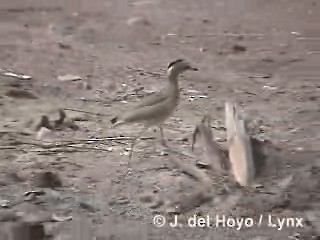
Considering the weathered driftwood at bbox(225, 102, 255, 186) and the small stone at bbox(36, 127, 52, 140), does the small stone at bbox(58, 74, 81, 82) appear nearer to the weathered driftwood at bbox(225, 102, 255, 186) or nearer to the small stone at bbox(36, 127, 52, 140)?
the small stone at bbox(36, 127, 52, 140)

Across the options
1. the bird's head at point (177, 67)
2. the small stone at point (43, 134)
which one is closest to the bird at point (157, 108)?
the bird's head at point (177, 67)

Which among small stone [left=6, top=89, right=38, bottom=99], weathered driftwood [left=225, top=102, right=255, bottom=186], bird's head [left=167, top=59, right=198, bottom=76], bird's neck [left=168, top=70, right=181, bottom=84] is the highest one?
bird's head [left=167, top=59, right=198, bottom=76]

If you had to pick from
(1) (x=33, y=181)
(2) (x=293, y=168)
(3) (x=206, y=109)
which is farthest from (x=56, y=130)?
(2) (x=293, y=168)

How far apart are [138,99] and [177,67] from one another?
8 centimetres

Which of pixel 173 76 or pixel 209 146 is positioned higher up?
pixel 173 76

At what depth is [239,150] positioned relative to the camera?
957 millimetres

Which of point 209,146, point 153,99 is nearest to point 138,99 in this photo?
point 153,99

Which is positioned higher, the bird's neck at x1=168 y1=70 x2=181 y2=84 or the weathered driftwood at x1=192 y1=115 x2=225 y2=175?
the bird's neck at x1=168 y1=70 x2=181 y2=84

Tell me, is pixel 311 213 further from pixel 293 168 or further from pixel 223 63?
pixel 223 63

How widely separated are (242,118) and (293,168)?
0.11 meters

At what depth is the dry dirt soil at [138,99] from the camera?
36.7 inches

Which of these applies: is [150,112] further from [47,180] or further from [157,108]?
[47,180]

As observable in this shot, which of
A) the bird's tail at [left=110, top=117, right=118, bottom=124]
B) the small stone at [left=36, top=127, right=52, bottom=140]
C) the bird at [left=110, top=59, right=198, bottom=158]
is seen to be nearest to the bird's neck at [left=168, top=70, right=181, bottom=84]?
the bird at [left=110, top=59, right=198, bottom=158]

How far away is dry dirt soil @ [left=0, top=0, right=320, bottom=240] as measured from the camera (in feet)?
3.06
